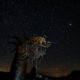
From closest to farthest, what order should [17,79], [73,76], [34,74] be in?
[17,79], [34,74], [73,76]

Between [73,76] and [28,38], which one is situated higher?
[28,38]

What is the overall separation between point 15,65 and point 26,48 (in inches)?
72.0

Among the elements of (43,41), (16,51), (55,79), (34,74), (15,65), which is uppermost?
→ (43,41)

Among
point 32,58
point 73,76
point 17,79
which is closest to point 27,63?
point 32,58

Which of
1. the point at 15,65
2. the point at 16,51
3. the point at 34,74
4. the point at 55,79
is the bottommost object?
the point at 55,79

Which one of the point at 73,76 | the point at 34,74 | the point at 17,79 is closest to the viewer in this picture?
the point at 17,79

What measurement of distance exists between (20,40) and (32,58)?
206 centimetres

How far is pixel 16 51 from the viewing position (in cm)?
1600

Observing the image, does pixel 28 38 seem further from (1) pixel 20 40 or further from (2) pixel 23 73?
(2) pixel 23 73

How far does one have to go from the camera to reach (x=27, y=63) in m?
16.0

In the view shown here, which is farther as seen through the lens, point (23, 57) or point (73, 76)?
point (73, 76)

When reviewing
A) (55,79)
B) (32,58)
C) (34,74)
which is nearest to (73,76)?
(55,79)

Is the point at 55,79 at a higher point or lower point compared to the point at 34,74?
lower

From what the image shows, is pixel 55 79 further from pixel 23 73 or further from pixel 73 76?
pixel 23 73
